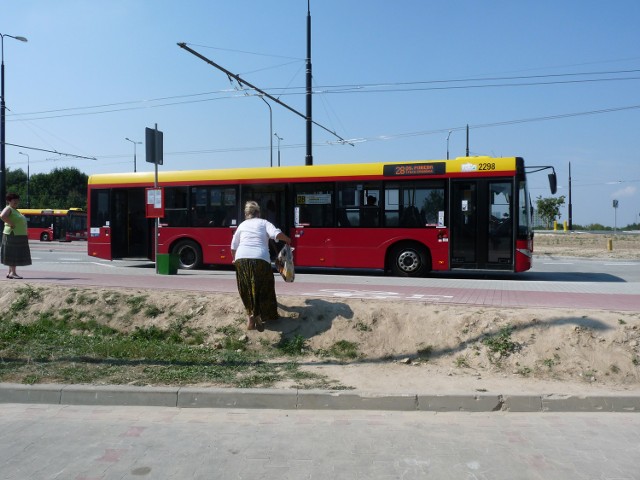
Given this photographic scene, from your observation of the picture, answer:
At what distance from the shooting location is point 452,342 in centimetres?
693

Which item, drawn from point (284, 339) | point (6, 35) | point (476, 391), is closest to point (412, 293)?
point (284, 339)

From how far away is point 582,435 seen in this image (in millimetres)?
4629

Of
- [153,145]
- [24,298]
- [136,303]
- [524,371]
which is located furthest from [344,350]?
[153,145]

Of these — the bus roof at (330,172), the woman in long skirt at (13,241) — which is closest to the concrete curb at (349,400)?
the woman in long skirt at (13,241)

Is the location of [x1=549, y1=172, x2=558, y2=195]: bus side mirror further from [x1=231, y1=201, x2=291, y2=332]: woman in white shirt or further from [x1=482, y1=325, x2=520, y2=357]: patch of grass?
[x1=231, y1=201, x2=291, y2=332]: woman in white shirt

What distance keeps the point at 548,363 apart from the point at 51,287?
26.4ft

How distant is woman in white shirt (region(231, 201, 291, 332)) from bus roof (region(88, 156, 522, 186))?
7.58 metres

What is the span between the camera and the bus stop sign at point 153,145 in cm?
1323

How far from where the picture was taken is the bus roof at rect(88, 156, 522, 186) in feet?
45.1

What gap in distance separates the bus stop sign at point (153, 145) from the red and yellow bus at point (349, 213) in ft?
8.76

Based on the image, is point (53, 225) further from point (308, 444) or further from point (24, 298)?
point (308, 444)

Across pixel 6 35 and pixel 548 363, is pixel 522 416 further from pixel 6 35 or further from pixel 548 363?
pixel 6 35

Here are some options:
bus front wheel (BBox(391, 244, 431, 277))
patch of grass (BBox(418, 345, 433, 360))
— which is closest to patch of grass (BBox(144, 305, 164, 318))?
patch of grass (BBox(418, 345, 433, 360))

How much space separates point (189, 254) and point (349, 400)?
11.8 m
